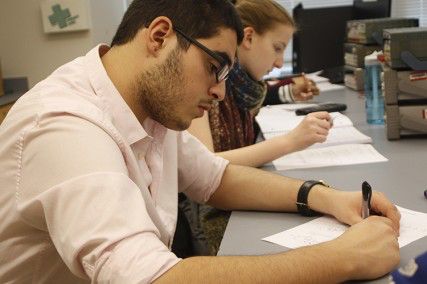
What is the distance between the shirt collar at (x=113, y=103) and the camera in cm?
94

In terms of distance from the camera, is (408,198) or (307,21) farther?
(307,21)

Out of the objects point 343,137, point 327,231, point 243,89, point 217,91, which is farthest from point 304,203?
point 243,89

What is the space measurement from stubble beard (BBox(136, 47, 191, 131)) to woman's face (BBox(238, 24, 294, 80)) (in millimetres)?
878

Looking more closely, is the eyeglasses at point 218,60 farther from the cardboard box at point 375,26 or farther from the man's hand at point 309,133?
the cardboard box at point 375,26

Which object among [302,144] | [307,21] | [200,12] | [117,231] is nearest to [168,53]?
[200,12]

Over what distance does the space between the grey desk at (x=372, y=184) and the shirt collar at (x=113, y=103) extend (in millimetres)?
260

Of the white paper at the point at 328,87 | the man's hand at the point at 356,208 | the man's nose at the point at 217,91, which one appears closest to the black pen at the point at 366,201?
the man's hand at the point at 356,208

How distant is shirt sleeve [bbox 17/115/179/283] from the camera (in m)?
0.69

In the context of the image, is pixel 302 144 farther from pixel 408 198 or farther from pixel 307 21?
pixel 307 21

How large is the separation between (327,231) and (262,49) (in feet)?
3.28

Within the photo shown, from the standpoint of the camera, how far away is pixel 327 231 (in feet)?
3.25

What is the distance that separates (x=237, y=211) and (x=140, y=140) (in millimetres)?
326

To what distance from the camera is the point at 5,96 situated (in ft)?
9.57

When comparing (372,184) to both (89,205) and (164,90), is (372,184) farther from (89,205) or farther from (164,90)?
(89,205)
